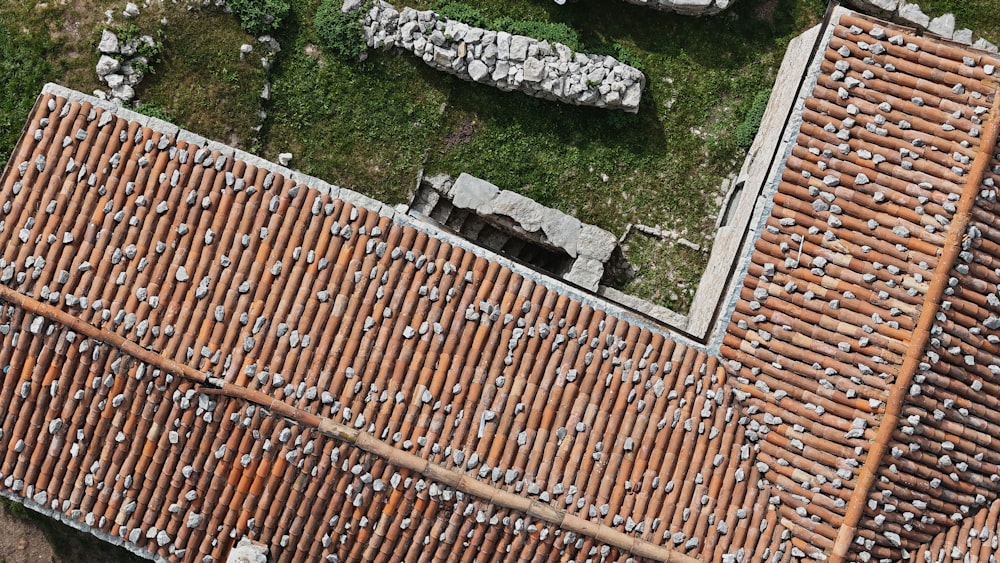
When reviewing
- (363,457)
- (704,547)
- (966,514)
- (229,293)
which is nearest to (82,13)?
(229,293)

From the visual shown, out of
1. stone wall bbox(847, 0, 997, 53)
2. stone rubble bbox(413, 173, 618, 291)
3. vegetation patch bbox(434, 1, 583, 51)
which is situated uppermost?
stone wall bbox(847, 0, 997, 53)

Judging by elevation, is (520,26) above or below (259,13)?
above

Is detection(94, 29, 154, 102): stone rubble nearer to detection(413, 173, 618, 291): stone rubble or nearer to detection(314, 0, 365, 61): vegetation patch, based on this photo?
detection(314, 0, 365, 61): vegetation patch

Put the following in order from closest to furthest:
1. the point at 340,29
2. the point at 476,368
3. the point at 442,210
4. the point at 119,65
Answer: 1. the point at 476,368
2. the point at 119,65
3. the point at 340,29
4. the point at 442,210

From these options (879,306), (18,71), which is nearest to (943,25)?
(879,306)

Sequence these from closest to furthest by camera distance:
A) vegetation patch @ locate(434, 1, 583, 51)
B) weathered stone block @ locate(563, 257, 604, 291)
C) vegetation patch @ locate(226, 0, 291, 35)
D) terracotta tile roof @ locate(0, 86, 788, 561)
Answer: terracotta tile roof @ locate(0, 86, 788, 561) → weathered stone block @ locate(563, 257, 604, 291) → vegetation patch @ locate(226, 0, 291, 35) → vegetation patch @ locate(434, 1, 583, 51)

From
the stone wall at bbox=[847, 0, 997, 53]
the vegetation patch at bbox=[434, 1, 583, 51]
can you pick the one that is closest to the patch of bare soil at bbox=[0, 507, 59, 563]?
the vegetation patch at bbox=[434, 1, 583, 51]

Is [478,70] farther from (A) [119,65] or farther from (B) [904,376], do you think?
(B) [904,376]
